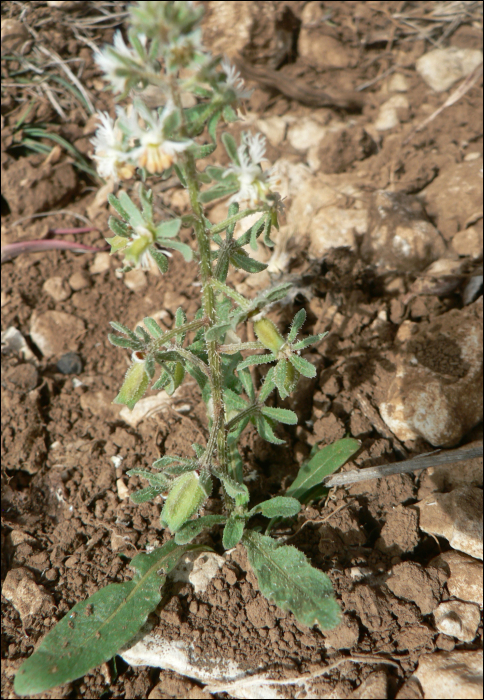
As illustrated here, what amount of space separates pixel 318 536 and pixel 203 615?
694mm

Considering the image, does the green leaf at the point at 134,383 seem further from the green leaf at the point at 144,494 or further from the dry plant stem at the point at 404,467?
the dry plant stem at the point at 404,467

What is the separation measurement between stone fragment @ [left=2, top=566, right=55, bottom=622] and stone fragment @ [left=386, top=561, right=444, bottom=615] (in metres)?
1.61

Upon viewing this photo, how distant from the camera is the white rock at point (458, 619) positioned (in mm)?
2391

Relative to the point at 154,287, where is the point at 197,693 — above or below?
below

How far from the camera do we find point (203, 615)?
256 centimetres

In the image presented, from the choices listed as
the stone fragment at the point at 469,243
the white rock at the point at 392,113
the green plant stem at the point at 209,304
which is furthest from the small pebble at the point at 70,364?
the white rock at the point at 392,113

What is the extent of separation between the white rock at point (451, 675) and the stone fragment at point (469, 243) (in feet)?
8.65

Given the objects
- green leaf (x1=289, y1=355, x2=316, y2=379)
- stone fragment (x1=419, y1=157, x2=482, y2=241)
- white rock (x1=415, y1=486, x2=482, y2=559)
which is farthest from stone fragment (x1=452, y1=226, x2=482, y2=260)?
green leaf (x1=289, y1=355, x2=316, y2=379)

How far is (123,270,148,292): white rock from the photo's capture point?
417cm

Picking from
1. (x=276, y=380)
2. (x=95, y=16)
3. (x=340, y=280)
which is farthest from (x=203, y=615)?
(x=95, y=16)

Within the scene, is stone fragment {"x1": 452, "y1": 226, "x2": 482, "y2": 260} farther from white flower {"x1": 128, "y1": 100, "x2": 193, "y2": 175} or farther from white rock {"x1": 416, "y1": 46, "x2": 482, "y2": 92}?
white flower {"x1": 128, "y1": 100, "x2": 193, "y2": 175}

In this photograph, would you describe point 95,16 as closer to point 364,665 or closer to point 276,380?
point 276,380

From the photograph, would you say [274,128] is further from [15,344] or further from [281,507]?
[281,507]

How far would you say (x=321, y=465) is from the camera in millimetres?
2898
